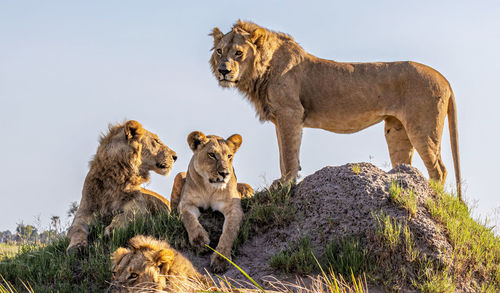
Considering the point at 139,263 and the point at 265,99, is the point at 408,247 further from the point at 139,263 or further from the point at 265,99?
the point at 265,99

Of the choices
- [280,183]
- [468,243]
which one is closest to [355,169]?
[280,183]

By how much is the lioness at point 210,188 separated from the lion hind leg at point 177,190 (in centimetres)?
69

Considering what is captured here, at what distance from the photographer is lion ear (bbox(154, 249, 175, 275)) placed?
4414 millimetres

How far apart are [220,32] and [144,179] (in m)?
2.34

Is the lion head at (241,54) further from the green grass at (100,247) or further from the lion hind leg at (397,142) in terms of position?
the lion hind leg at (397,142)

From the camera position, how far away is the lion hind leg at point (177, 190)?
7.22m

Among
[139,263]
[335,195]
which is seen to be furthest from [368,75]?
[139,263]

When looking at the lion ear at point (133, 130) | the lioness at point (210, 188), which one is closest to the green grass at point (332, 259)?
the lioness at point (210, 188)

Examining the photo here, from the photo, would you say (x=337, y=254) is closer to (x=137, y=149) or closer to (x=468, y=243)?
(x=468, y=243)

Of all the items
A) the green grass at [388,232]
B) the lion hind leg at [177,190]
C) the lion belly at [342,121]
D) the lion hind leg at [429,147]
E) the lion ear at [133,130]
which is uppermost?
the lion belly at [342,121]

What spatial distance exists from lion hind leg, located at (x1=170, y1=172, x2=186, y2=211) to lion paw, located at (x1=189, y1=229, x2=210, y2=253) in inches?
51.2

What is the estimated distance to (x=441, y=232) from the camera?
5898mm

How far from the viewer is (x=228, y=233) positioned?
5902 millimetres

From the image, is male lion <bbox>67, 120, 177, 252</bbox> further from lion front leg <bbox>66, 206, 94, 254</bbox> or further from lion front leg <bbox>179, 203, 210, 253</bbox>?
lion front leg <bbox>179, 203, 210, 253</bbox>
